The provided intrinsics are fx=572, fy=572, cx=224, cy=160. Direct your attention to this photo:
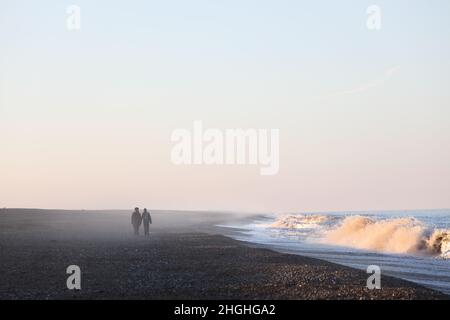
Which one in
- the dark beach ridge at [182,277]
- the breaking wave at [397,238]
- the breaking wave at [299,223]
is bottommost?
the breaking wave at [299,223]

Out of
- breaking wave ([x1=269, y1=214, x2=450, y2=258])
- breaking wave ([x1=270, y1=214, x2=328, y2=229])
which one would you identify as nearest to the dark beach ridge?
breaking wave ([x1=269, y1=214, x2=450, y2=258])

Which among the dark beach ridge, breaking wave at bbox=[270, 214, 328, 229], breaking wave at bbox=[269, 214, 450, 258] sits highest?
the dark beach ridge

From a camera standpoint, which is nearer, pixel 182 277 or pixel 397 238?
pixel 182 277

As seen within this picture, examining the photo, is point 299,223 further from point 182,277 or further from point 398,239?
point 182,277

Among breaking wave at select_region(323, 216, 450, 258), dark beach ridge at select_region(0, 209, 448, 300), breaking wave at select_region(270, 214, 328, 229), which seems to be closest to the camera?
dark beach ridge at select_region(0, 209, 448, 300)

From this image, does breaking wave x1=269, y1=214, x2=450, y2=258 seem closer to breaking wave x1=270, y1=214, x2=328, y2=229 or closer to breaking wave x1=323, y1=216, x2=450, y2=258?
breaking wave x1=323, y1=216, x2=450, y2=258

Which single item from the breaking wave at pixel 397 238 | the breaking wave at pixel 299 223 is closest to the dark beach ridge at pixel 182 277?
the breaking wave at pixel 397 238

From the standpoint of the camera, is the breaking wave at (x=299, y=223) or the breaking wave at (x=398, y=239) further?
the breaking wave at (x=299, y=223)

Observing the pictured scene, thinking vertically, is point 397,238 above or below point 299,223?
above

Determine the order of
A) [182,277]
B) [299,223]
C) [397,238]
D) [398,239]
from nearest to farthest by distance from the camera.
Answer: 1. [182,277]
2. [398,239]
3. [397,238]
4. [299,223]

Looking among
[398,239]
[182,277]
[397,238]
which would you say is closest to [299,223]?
[397,238]

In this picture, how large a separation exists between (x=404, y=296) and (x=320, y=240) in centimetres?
3226

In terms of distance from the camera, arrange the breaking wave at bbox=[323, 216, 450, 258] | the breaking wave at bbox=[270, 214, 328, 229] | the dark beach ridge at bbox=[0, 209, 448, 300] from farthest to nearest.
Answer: the breaking wave at bbox=[270, 214, 328, 229] → the breaking wave at bbox=[323, 216, 450, 258] → the dark beach ridge at bbox=[0, 209, 448, 300]

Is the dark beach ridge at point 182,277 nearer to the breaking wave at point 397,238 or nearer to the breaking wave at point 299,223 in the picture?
the breaking wave at point 397,238
